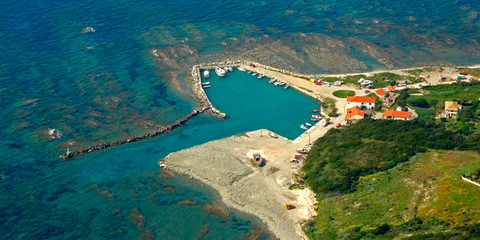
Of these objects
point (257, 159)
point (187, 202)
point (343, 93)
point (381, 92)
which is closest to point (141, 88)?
point (257, 159)

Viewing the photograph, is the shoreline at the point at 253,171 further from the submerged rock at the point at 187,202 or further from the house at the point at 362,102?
the submerged rock at the point at 187,202

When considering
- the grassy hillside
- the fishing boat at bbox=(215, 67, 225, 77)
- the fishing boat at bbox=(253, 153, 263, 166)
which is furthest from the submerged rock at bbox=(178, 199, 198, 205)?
the fishing boat at bbox=(215, 67, 225, 77)

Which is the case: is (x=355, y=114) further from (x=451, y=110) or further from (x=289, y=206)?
(x=289, y=206)

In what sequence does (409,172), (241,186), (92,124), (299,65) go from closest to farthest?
1. (409,172)
2. (241,186)
3. (92,124)
4. (299,65)

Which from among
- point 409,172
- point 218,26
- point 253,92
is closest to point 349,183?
point 409,172

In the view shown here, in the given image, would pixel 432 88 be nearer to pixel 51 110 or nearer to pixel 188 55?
pixel 188 55
